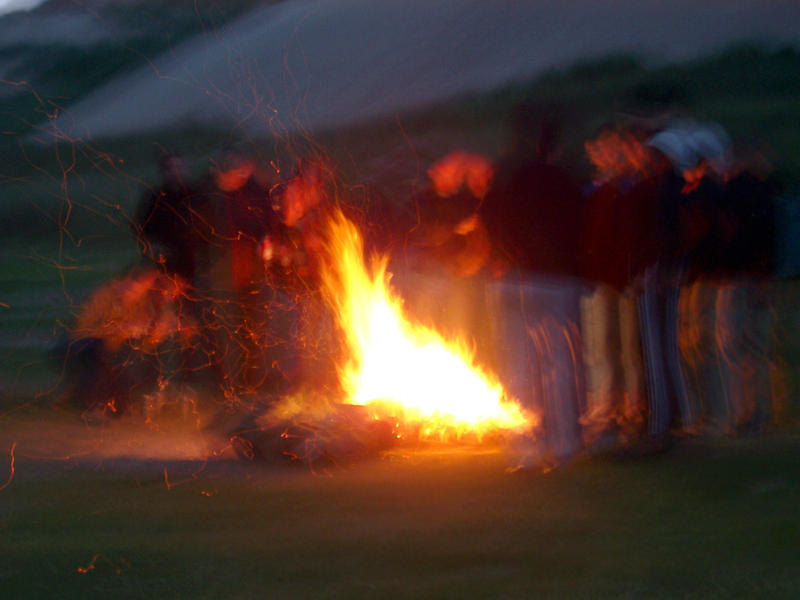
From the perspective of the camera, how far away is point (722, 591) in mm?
2252

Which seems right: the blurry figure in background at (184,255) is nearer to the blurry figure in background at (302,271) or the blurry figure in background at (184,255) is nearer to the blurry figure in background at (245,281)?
the blurry figure in background at (245,281)

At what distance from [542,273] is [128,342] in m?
2.44

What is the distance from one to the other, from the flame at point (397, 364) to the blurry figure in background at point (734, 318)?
0.73 metres

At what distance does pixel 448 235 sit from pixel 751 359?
4.38ft

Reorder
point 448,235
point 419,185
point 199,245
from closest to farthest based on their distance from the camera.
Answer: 1. point 448,235
2. point 419,185
3. point 199,245

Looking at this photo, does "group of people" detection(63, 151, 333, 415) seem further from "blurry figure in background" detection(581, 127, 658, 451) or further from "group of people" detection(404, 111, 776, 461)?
"blurry figure in background" detection(581, 127, 658, 451)

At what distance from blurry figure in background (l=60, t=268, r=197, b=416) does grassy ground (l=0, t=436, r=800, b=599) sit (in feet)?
2.94

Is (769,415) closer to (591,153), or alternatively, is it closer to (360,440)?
(591,153)

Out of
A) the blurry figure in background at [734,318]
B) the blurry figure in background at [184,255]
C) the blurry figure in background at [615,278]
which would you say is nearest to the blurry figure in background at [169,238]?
the blurry figure in background at [184,255]

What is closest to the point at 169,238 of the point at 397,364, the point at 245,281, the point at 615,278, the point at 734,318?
the point at 245,281

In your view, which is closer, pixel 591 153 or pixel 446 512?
pixel 446 512

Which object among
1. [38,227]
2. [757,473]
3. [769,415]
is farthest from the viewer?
[38,227]

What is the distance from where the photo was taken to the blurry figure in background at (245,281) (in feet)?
14.7

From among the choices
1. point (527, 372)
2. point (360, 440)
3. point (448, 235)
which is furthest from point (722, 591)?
point (448, 235)
